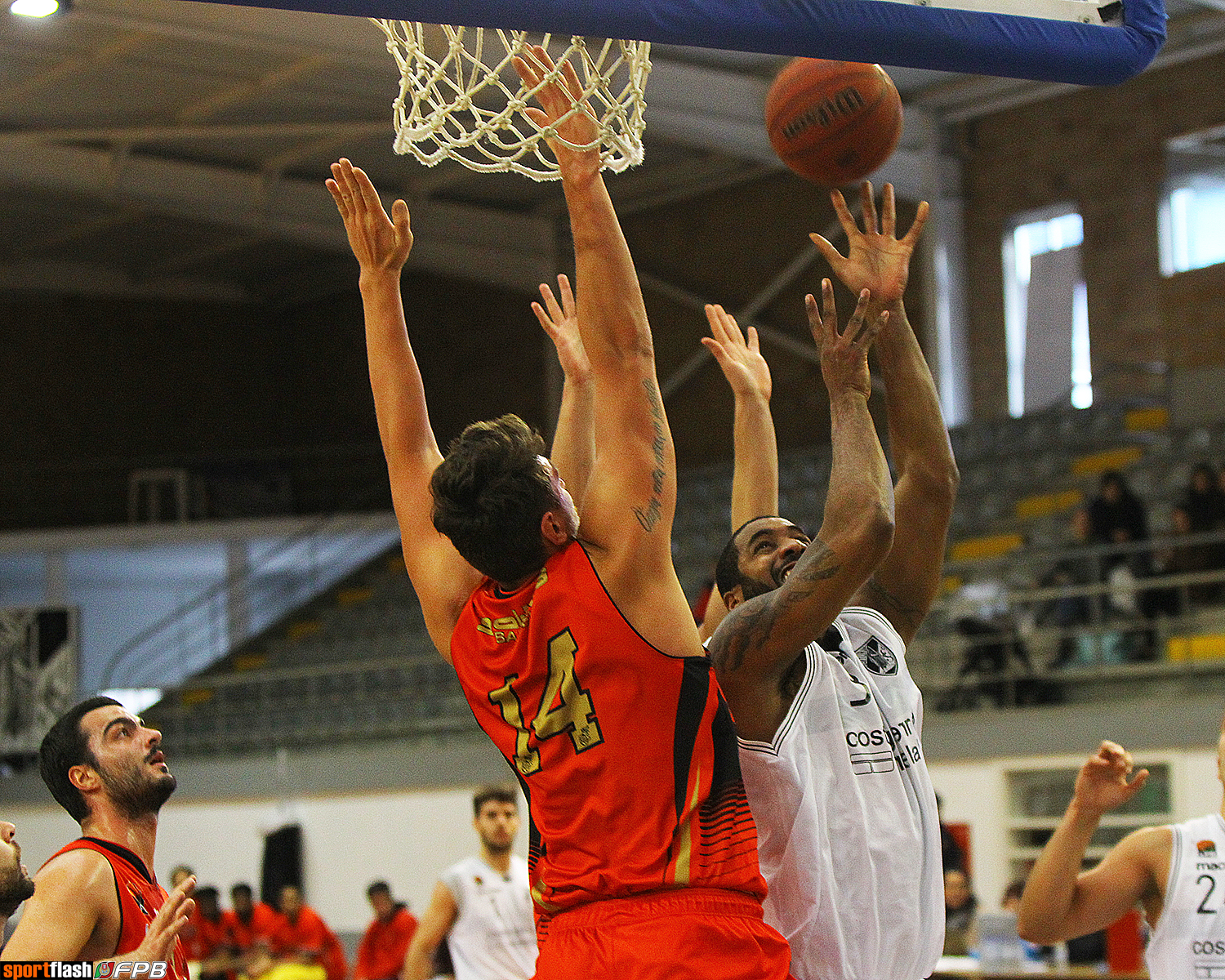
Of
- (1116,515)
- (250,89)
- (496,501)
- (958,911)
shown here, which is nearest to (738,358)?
(496,501)

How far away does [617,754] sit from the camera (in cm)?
273

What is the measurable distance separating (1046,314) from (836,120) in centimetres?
1315

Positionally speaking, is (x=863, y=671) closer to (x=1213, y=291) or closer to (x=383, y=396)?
(x=383, y=396)

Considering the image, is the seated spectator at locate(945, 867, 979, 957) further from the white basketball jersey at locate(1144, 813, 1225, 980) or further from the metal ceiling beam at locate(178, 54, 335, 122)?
the metal ceiling beam at locate(178, 54, 335, 122)

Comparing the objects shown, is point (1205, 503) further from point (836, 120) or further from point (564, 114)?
point (564, 114)

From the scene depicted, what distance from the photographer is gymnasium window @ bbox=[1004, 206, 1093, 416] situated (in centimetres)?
1645

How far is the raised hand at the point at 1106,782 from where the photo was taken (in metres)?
3.80

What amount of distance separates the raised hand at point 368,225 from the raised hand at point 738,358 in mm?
947

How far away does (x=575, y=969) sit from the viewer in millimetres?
2691

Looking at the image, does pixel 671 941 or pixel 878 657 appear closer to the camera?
pixel 671 941

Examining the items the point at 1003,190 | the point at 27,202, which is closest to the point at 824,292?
the point at 1003,190

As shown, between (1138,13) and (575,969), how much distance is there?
241 cm

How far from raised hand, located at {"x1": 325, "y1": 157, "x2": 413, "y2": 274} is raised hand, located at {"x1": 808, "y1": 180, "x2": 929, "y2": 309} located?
927 millimetres

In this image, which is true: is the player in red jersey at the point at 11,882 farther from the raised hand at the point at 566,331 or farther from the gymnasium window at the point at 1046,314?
the gymnasium window at the point at 1046,314
